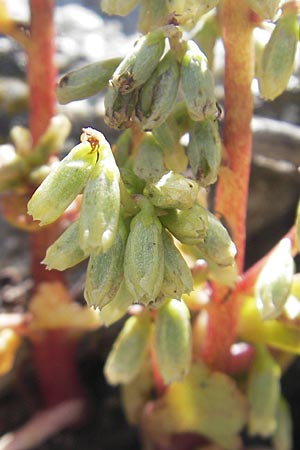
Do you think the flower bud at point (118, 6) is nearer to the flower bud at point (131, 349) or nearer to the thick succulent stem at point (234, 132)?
the thick succulent stem at point (234, 132)

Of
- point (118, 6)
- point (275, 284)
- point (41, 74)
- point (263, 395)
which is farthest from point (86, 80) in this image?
point (263, 395)

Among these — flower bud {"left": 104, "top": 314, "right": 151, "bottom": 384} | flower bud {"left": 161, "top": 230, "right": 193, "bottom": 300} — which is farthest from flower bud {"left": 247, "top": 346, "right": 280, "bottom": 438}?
flower bud {"left": 161, "top": 230, "right": 193, "bottom": 300}

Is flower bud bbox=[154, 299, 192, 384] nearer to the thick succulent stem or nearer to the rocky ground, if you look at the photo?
the thick succulent stem

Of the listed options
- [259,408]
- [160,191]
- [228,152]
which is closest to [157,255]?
[160,191]

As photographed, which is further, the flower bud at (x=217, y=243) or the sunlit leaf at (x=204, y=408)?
the sunlit leaf at (x=204, y=408)

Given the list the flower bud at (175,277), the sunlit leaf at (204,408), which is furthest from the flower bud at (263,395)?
the flower bud at (175,277)
